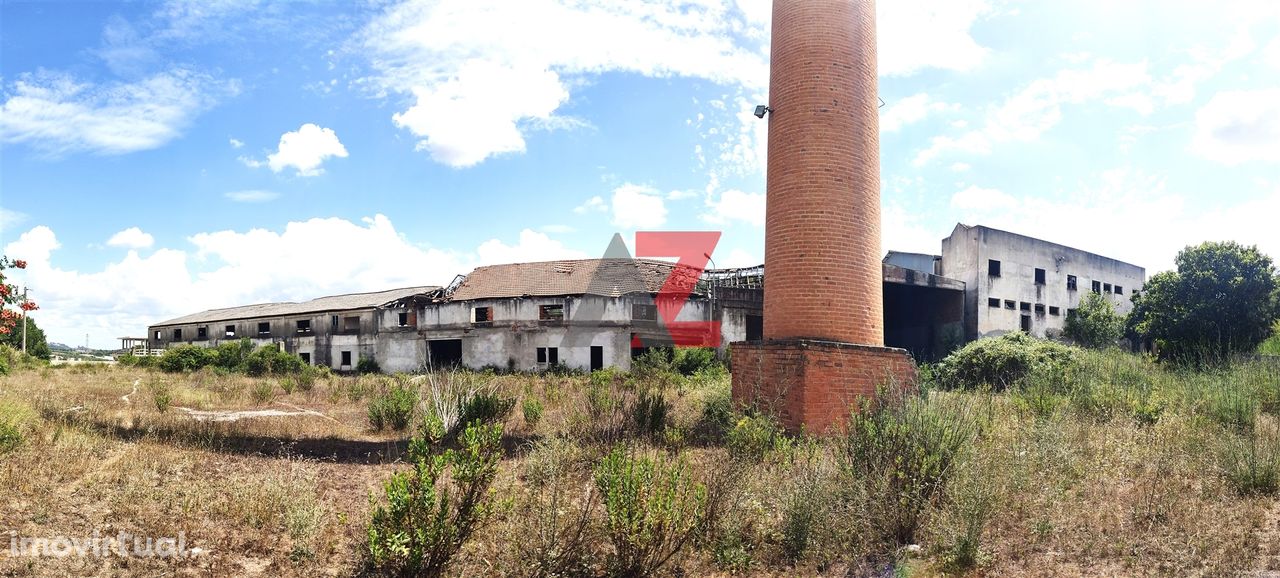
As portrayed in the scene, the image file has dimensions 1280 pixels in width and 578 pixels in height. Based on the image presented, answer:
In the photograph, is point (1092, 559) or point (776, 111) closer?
point (1092, 559)

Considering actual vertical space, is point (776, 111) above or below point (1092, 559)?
above

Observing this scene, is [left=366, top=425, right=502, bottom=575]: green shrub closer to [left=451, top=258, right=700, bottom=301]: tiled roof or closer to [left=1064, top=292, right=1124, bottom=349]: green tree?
[left=451, top=258, right=700, bottom=301]: tiled roof

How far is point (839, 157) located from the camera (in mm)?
8336

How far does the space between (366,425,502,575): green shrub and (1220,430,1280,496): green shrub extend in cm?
599

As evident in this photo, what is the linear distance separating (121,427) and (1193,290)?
2649 centimetres

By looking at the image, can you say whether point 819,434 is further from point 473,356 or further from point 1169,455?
point 473,356

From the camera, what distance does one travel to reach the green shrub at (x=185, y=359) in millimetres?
27562

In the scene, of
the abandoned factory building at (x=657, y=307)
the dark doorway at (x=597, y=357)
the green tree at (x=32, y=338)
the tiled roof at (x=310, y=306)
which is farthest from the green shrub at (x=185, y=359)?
the dark doorway at (x=597, y=357)

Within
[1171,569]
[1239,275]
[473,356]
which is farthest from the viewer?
[473,356]

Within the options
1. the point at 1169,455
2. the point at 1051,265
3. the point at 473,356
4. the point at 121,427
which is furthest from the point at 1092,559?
the point at 1051,265

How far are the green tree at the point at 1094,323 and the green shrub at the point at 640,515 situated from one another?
80.6ft

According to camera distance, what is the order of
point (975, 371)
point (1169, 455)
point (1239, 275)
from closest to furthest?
1. point (1169, 455)
2. point (975, 371)
3. point (1239, 275)

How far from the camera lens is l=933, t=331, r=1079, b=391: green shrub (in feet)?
52.7

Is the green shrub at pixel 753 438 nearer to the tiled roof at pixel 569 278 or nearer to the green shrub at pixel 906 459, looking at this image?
the green shrub at pixel 906 459
